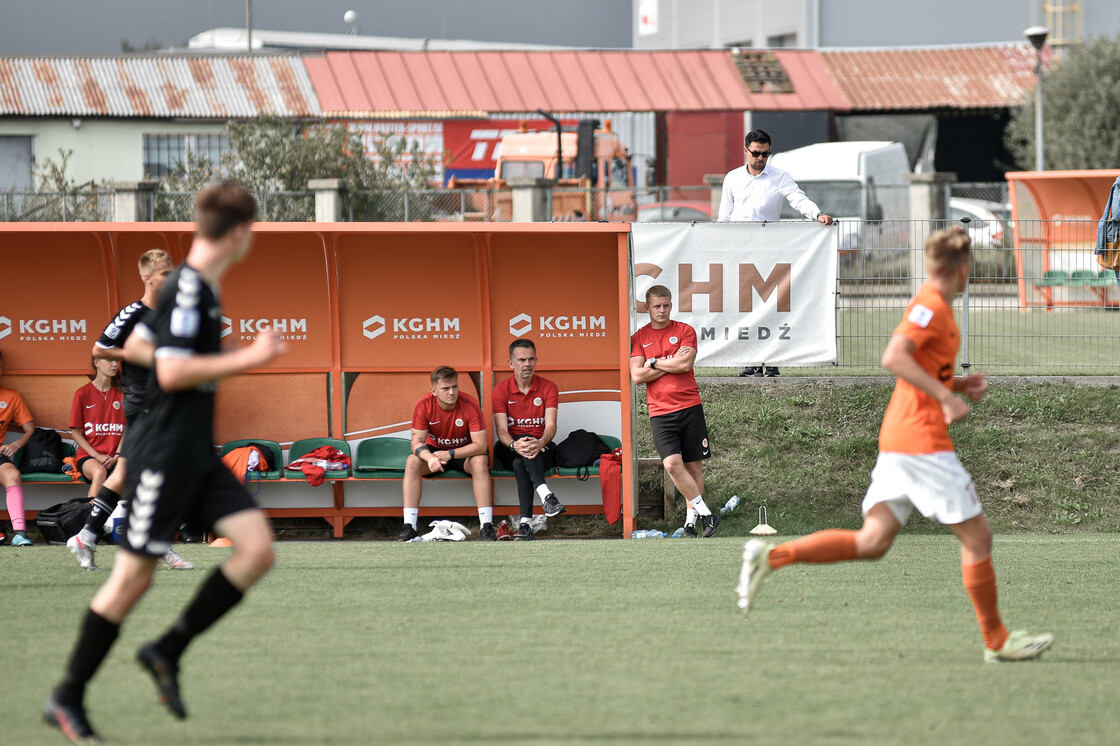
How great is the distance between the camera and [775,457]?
10977mm

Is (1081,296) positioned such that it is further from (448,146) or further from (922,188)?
(448,146)

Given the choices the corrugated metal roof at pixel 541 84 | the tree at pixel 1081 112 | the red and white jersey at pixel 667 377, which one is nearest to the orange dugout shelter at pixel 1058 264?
the red and white jersey at pixel 667 377

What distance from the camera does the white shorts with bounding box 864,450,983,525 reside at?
516 cm

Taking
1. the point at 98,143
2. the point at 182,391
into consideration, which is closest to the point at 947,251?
the point at 182,391

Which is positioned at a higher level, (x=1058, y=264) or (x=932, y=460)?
(x=1058, y=264)

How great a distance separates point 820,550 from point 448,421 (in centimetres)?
495

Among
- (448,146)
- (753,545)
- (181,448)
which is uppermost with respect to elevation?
(448,146)

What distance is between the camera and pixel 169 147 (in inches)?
1321

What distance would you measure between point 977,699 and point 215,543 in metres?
6.05

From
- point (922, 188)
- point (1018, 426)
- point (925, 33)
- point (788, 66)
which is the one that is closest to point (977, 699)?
point (1018, 426)

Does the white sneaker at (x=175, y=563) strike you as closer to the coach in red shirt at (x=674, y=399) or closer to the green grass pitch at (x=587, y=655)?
the green grass pitch at (x=587, y=655)

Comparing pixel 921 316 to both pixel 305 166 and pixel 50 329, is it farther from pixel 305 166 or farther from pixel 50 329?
pixel 305 166

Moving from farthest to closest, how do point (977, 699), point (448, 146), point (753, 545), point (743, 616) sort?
point (448, 146) < point (743, 616) < point (753, 545) < point (977, 699)

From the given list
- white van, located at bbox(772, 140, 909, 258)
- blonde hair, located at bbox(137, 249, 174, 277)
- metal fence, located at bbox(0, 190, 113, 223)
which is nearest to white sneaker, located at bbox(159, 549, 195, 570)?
blonde hair, located at bbox(137, 249, 174, 277)
